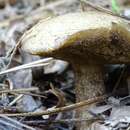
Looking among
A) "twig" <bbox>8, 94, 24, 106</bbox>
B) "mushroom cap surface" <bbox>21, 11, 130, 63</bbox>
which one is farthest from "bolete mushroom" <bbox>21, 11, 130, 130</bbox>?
"twig" <bbox>8, 94, 24, 106</bbox>

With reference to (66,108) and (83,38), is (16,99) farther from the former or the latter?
(83,38)

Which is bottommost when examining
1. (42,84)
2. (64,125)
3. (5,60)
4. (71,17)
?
(64,125)

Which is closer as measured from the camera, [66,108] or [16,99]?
[66,108]

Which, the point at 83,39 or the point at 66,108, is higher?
the point at 83,39

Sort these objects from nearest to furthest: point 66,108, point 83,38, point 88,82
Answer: point 83,38 < point 66,108 < point 88,82

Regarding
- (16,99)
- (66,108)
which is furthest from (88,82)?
(16,99)

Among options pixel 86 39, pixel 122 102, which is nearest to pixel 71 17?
pixel 86 39

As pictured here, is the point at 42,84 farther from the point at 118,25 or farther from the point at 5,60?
the point at 118,25

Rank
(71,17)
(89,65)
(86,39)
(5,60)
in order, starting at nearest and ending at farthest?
(86,39), (71,17), (89,65), (5,60)

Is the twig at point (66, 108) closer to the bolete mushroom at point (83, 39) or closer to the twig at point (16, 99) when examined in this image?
the bolete mushroom at point (83, 39)
